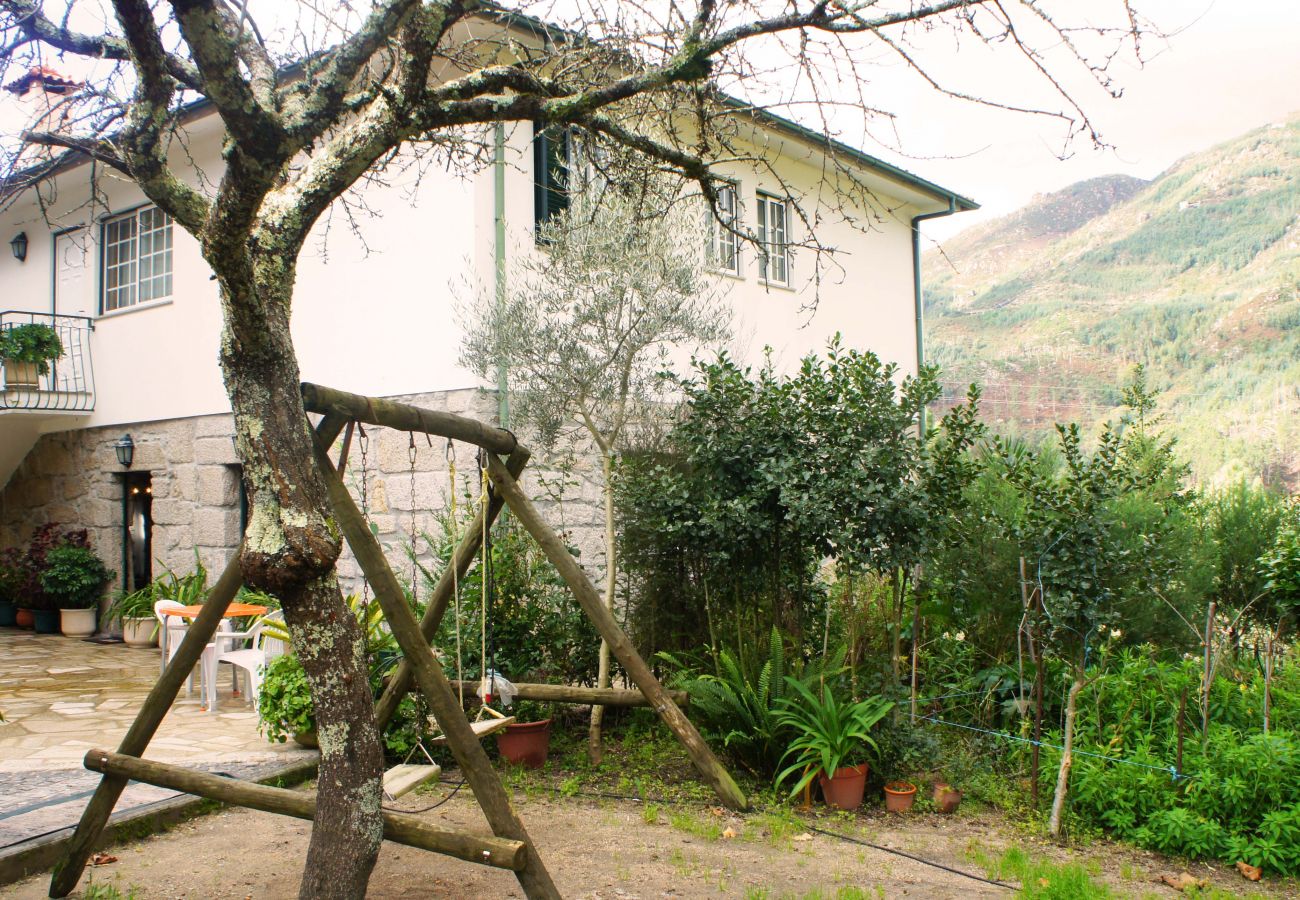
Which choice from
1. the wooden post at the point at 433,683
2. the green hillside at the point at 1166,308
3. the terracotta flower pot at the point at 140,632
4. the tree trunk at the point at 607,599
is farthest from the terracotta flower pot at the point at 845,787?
the green hillside at the point at 1166,308

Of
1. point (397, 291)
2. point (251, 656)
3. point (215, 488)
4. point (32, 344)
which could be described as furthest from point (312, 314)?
point (32, 344)

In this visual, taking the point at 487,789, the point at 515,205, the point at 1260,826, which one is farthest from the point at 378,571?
the point at 515,205

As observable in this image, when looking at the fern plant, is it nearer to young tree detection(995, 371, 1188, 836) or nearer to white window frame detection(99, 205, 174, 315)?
young tree detection(995, 371, 1188, 836)

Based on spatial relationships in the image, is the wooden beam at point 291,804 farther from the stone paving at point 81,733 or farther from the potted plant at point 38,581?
the potted plant at point 38,581

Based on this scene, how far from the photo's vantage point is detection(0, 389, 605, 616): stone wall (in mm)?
7672

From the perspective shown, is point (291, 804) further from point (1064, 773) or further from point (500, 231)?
point (500, 231)

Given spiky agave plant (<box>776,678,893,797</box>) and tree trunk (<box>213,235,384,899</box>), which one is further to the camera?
spiky agave plant (<box>776,678,893,797</box>)

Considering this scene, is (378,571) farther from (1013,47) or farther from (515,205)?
(515,205)

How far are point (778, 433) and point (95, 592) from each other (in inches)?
367

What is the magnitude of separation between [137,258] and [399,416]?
29.0ft

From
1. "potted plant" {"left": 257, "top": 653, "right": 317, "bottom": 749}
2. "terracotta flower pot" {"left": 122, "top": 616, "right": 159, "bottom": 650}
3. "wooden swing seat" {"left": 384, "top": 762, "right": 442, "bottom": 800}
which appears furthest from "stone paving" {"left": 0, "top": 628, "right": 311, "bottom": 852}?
"wooden swing seat" {"left": 384, "top": 762, "right": 442, "bottom": 800}

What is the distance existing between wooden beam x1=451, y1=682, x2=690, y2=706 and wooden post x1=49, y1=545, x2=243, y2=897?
1605 millimetres

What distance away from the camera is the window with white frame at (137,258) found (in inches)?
428

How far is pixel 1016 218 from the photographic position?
210ft
